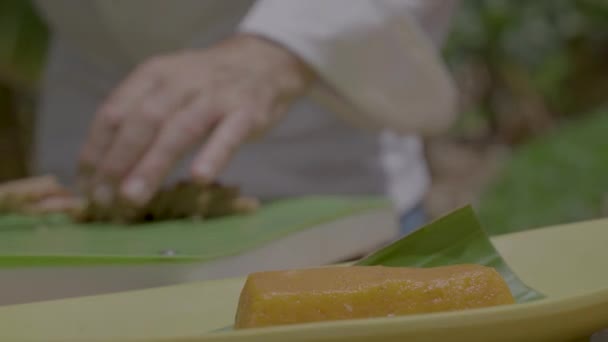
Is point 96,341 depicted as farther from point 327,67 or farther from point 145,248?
point 327,67

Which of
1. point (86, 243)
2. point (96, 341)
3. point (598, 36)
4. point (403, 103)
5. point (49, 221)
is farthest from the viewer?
point (598, 36)

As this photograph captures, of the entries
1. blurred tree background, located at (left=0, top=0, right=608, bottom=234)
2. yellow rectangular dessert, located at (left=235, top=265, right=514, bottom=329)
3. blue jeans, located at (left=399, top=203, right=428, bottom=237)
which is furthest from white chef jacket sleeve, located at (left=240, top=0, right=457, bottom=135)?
blurred tree background, located at (left=0, top=0, right=608, bottom=234)

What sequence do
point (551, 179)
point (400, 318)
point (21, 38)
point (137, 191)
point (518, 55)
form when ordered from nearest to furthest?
point (400, 318) → point (137, 191) → point (21, 38) → point (551, 179) → point (518, 55)

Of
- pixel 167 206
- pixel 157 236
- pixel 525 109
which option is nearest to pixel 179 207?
pixel 167 206

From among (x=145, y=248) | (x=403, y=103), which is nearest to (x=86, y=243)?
(x=145, y=248)

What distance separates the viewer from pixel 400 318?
33cm

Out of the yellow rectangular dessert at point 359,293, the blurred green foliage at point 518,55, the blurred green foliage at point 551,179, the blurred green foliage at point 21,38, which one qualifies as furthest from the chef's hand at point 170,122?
the blurred green foliage at point 518,55

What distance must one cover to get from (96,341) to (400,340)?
109mm

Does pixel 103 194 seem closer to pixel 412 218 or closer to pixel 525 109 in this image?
pixel 412 218

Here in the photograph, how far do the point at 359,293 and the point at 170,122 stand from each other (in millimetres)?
492

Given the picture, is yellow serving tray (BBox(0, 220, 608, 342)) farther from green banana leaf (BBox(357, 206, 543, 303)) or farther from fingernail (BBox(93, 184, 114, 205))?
fingernail (BBox(93, 184, 114, 205))

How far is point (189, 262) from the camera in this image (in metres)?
0.56

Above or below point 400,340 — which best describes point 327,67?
above

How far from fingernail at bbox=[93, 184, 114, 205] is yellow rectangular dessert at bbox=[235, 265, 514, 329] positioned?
0.43 m
